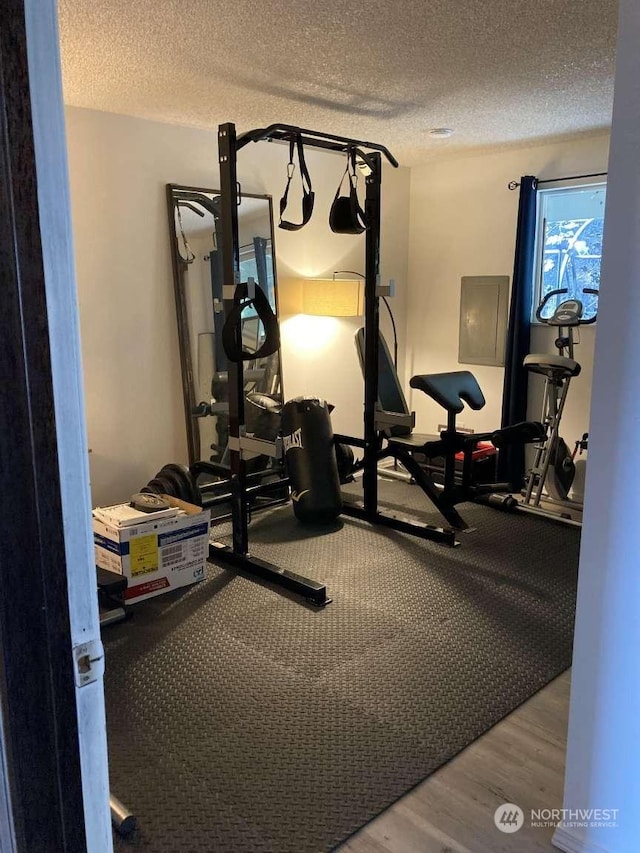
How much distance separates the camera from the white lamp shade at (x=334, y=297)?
447 centimetres

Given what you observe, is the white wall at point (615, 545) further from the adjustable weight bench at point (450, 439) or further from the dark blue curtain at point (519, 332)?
the dark blue curtain at point (519, 332)

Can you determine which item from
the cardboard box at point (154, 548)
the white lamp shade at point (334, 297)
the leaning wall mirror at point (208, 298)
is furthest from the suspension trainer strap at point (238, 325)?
the white lamp shade at point (334, 297)

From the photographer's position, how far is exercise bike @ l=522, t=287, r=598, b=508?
13.4ft

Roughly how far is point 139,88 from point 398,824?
3137 millimetres

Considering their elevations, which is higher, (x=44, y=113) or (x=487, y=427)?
(x=44, y=113)

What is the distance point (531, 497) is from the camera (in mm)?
4371

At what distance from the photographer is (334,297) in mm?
4480

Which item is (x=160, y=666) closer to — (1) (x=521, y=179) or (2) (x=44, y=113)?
(2) (x=44, y=113)

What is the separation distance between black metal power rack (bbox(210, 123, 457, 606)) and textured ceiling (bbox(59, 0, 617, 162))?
0.73 feet

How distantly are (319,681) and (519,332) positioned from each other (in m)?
3.02

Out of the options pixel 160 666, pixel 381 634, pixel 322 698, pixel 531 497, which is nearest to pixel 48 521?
pixel 322 698

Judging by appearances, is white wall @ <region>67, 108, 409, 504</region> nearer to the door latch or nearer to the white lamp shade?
the white lamp shade

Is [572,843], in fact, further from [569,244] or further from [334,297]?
[569,244]

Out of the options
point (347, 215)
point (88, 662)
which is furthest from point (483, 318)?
point (88, 662)
